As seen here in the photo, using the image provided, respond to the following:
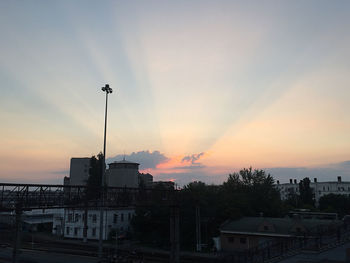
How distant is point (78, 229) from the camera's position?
57281mm

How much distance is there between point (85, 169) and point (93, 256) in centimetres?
7958

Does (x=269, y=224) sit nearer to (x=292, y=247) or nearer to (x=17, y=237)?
(x=292, y=247)

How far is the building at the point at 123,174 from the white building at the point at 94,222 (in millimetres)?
41054

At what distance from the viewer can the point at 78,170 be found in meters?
115

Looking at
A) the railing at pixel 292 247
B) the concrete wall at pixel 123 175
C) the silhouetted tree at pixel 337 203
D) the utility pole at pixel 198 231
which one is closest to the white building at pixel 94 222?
the utility pole at pixel 198 231

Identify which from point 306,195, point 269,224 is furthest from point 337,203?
point 269,224

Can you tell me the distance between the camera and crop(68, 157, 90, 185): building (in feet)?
374

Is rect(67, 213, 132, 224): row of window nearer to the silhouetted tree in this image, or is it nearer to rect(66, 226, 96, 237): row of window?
rect(66, 226, 96, 237): row of window

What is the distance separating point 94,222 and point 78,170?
63.3 m

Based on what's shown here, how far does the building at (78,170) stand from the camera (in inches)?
4493

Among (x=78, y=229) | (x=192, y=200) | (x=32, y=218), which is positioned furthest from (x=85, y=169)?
(x=192, y=200)

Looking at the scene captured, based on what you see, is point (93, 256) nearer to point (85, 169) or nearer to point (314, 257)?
point (314, 257)

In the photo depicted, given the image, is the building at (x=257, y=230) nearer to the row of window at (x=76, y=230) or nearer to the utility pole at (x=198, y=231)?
the utility pole at (x=198, y=231)

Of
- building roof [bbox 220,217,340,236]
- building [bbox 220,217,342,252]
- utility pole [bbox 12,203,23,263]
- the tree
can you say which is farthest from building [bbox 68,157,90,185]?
utility pole [bbox 12,203,23,263]
